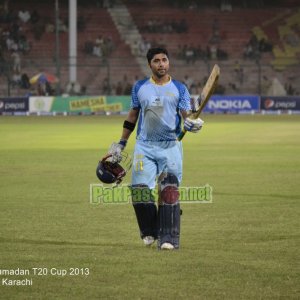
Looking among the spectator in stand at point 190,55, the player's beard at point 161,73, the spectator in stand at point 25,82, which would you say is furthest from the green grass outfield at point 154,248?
the spectator in stand at point 190,55

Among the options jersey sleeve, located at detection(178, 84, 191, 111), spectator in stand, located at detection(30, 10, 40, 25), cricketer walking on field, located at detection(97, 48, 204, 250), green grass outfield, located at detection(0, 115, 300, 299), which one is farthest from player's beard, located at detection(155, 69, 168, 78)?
spectator in stand, located at detection(30, 10, 40, 25)

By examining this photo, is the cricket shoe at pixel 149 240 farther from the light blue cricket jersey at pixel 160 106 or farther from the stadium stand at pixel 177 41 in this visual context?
the stadium stand at pixel 177 41

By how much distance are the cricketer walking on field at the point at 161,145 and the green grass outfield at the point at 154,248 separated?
0.36 meters

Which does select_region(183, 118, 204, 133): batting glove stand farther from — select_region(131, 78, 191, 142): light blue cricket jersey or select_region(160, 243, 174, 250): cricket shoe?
select_region(160, 243, 174, 250): cricket shoe

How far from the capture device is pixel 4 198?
1552 cm

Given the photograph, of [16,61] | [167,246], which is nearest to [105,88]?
[16,61]

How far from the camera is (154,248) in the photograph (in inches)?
406

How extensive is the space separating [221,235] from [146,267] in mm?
2447

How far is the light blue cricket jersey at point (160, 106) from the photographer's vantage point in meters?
10.1

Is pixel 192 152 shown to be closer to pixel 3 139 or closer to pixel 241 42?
pixel 3 139

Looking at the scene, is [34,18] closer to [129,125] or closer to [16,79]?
[16,79]

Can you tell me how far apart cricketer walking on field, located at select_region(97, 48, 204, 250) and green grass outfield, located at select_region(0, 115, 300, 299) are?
0.36 metres

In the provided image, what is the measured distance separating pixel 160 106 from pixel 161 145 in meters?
0.41

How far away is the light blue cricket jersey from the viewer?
1015 centimetres
